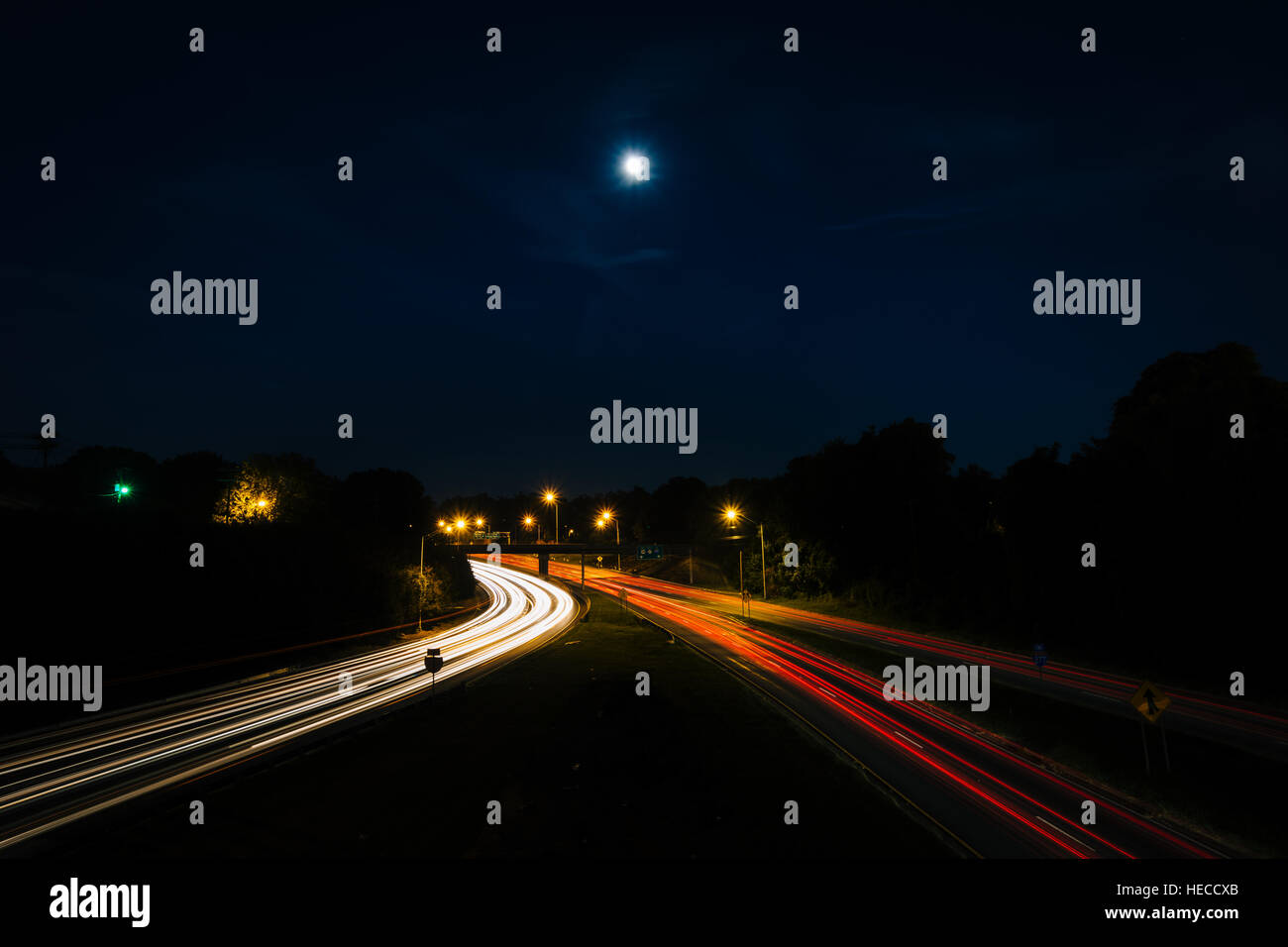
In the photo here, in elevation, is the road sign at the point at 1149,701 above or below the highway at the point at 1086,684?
above

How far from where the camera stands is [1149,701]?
1909 centimetres

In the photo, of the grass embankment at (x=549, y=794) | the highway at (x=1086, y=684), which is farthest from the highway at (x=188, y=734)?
the highway at (x=1086, y=684)

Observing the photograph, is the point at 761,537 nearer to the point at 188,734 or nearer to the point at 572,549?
the point at 572,549

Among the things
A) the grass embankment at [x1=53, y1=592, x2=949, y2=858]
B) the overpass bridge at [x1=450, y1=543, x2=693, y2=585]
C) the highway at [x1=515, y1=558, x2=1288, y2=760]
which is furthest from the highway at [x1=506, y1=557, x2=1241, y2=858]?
the overpass bridge at [x1=450, y1=543, x2=693, y2=585]

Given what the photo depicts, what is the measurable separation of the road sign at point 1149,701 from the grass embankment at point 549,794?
8870 millimetres

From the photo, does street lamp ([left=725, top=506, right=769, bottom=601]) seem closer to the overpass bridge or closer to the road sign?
the overpass bridge

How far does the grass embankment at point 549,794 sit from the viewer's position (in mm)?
14430

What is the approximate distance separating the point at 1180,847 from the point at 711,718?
16.4 meters

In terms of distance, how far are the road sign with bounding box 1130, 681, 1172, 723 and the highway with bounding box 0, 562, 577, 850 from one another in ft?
91.9

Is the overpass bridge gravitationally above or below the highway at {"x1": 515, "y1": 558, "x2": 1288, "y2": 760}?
above

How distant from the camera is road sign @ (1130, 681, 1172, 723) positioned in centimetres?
1873

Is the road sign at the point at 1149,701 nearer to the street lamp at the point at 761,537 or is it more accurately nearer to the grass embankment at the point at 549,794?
the grass embankment at the point at 549,794
